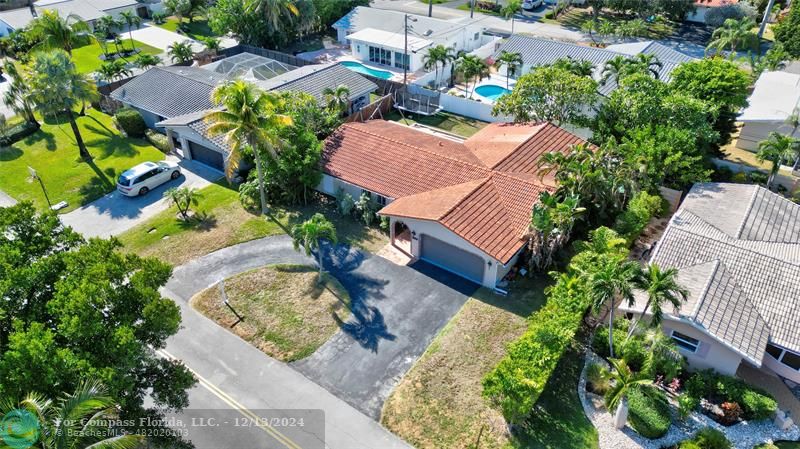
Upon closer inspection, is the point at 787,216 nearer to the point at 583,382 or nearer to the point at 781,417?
the point at 781,417

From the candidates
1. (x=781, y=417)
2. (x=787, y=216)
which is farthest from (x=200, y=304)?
(x=787, y=216)

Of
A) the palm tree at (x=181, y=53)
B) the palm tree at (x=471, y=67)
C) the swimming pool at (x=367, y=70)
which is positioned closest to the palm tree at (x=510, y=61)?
the palm tree at (x=471, y=67)

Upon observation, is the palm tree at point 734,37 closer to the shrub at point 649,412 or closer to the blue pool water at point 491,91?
the blue pool water at point 491,91

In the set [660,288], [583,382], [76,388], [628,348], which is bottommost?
[583,382]

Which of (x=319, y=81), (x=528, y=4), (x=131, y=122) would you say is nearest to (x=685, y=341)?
(x=319, y=81)

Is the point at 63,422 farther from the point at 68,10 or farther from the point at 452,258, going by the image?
the point at 68,10

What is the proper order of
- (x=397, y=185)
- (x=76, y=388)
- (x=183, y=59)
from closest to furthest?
(x=76, y=388) → (x=397, y=185) → (x=183, y=59)

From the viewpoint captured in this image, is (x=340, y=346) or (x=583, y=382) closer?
(x=583, y=382)

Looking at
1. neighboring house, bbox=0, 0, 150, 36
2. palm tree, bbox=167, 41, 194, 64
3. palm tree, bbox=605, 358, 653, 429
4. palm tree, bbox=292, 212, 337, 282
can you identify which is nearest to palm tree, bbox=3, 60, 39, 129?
palm tree, bbox=167, 41, 194, 64
